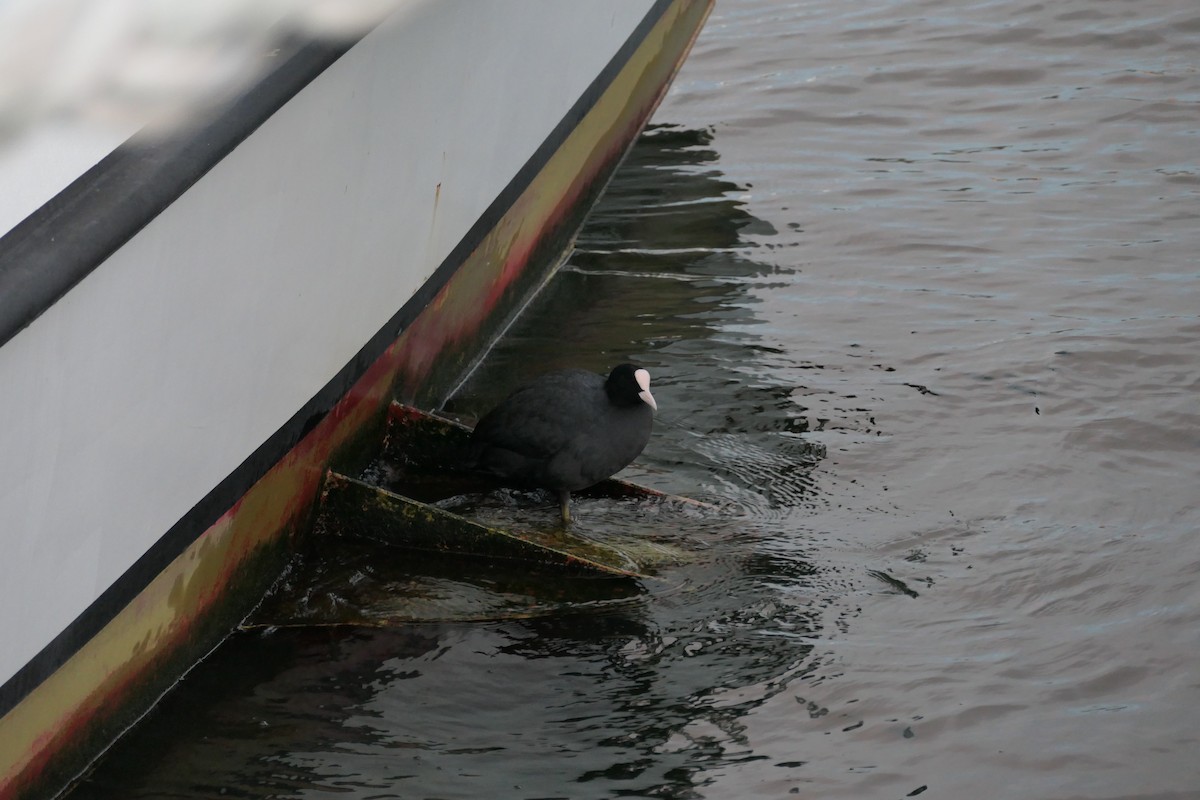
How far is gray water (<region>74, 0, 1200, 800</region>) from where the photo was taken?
3508 millimetres

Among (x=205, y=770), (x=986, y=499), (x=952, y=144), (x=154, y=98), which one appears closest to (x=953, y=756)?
(x=986, y=499)

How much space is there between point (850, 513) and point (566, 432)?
3.07 ft

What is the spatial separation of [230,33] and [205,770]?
1.71 metres

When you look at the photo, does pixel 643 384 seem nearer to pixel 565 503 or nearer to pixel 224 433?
pixel 565 503

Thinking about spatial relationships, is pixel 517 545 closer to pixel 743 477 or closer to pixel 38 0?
pixel 743 477

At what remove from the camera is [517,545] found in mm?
4180

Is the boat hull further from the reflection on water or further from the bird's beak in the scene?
the bird's beak

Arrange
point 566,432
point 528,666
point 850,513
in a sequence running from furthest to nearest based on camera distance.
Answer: point 850,513 < point 566,432 < point 528,666

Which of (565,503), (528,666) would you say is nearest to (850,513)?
(565,503)

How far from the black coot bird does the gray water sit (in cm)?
24

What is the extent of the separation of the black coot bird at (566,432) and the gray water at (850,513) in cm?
24

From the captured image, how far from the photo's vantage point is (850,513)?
4.55 metres

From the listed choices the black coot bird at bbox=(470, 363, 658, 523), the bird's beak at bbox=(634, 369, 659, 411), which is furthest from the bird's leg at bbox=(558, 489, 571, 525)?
the bird's beak at bbox=(634, 369, 659, 411)

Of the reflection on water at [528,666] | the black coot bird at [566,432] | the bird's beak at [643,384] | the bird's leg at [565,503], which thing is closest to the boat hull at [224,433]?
the reflection on water at [528,666]
